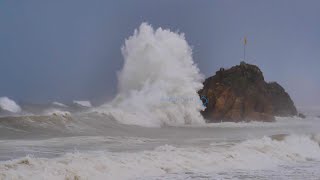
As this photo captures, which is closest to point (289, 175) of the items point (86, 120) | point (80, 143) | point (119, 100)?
point (80, 143)

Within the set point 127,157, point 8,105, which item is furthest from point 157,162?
point 8,105

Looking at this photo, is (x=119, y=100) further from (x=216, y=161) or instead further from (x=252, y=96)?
(x=216, y=161)

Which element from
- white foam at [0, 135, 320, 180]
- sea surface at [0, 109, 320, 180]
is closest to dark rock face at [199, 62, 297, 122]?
sea surface at [0, 109, 320, 180]

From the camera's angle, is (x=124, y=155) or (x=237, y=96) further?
(x=237, y=96)

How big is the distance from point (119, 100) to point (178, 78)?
4086 millimetres

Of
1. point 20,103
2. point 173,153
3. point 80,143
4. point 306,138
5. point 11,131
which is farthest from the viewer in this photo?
point 20,103

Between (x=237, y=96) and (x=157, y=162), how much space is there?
94.9 ft

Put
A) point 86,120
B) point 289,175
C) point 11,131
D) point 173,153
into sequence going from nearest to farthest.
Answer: point 289,175
point 173,153
point 11,131
point 86,120

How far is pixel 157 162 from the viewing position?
29.4ft

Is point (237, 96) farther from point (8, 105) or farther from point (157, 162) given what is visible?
point (157, 162)

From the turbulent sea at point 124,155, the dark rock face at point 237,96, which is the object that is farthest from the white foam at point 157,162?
the dark rock face at point 237,96

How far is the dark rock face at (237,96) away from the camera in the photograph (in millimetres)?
35875

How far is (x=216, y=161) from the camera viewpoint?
9.95 metres

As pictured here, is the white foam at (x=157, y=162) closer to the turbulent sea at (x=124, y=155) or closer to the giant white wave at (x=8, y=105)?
the turbulent sea at (x=124, y=155)
